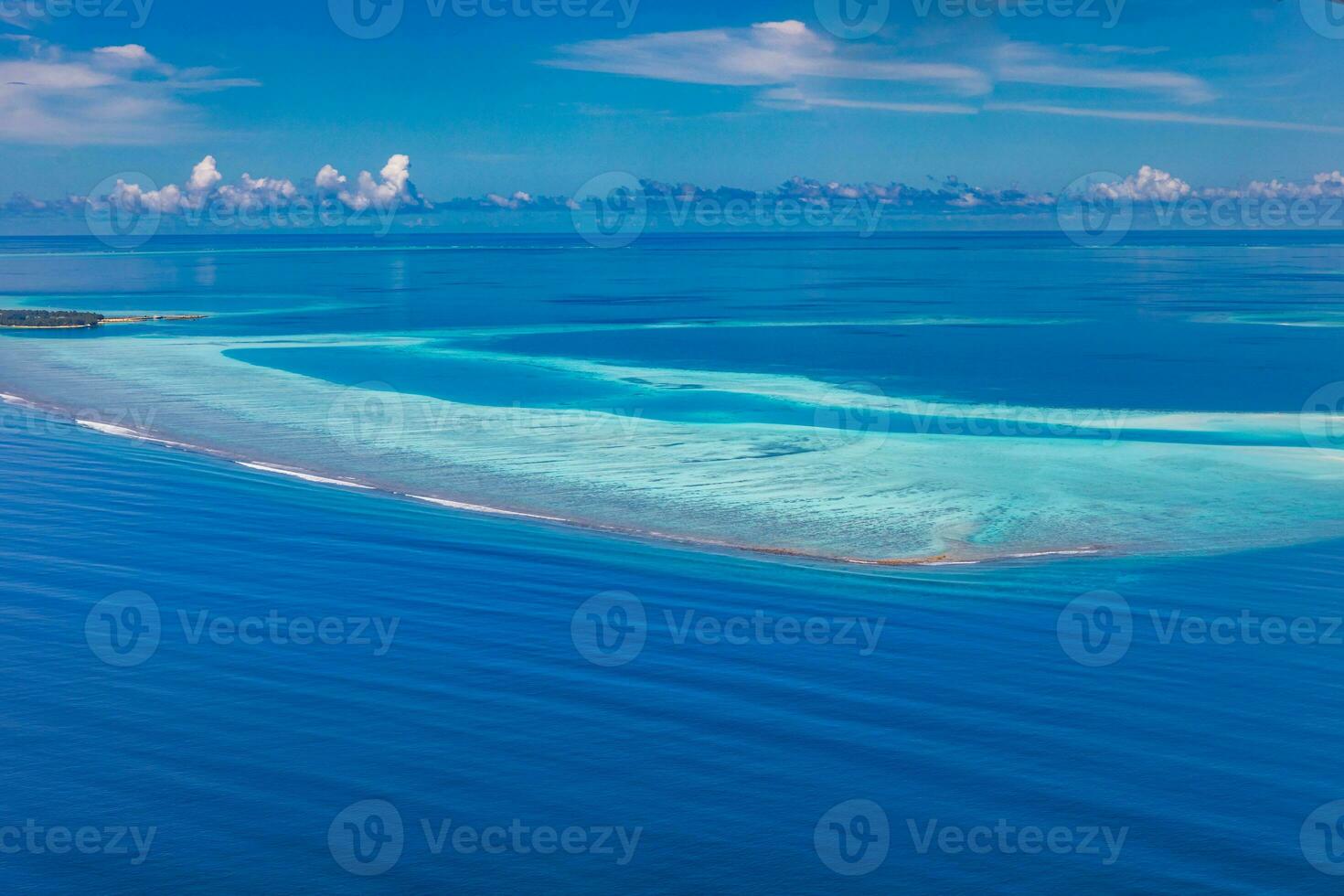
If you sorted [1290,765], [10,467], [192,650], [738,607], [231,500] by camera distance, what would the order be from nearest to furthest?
[1290,765]
[192,650]
[738,607]
[231,500]
[10,467]

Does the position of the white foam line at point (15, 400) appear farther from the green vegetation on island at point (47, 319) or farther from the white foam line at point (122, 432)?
the green vegetation on island at point (47, 319)

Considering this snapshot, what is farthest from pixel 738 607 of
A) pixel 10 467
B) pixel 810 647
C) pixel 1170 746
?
pixel 10 467

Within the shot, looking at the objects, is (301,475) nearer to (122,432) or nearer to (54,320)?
(122,432)

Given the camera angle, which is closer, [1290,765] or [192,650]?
[1290,765]

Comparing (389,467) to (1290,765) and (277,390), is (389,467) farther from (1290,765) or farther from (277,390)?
(1290,765)

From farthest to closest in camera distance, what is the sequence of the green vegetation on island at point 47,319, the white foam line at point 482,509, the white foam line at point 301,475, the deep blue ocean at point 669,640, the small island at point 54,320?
the green vegetation on island at point 47,319
the small island at point 54,320
the white foam line at point 301,475
the white foam line at point 482,509
the deep blue ocean at point 669,640

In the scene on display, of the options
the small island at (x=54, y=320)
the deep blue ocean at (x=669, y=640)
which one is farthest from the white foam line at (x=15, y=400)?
the small island at (x=54, y=320)
